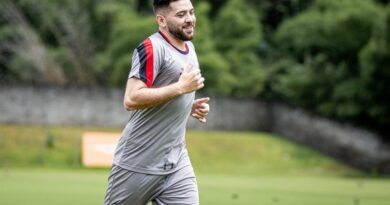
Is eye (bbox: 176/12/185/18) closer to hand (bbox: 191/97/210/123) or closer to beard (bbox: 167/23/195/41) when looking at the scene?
beard (bbox: 167/23/195/41)

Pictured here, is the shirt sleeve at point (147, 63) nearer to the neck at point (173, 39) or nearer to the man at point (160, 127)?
the man at point (160, 127)

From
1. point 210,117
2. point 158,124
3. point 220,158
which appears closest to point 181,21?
point 158,124

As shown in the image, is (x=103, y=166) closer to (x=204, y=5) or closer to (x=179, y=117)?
(x=204, y=5)

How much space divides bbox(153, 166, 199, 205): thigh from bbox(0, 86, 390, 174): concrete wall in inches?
1389

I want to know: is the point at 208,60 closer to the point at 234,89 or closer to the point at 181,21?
the point at 234,89

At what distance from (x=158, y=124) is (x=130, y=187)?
579mm

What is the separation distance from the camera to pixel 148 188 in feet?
26.6

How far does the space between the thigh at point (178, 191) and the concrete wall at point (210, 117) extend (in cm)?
3527

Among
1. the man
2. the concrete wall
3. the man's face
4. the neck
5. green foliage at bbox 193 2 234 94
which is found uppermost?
green foliage at bbox 193 2 234 94

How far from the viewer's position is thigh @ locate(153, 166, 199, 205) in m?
8.12

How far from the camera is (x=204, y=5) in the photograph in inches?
2041

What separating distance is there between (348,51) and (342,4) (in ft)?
7.63

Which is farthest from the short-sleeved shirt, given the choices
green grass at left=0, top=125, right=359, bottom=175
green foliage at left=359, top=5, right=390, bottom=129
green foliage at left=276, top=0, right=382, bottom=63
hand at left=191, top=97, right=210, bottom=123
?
green foliage at left=276, top=0, right=382, bottom=63

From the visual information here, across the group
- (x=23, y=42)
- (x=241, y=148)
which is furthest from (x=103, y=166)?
(x=23, y=42)
